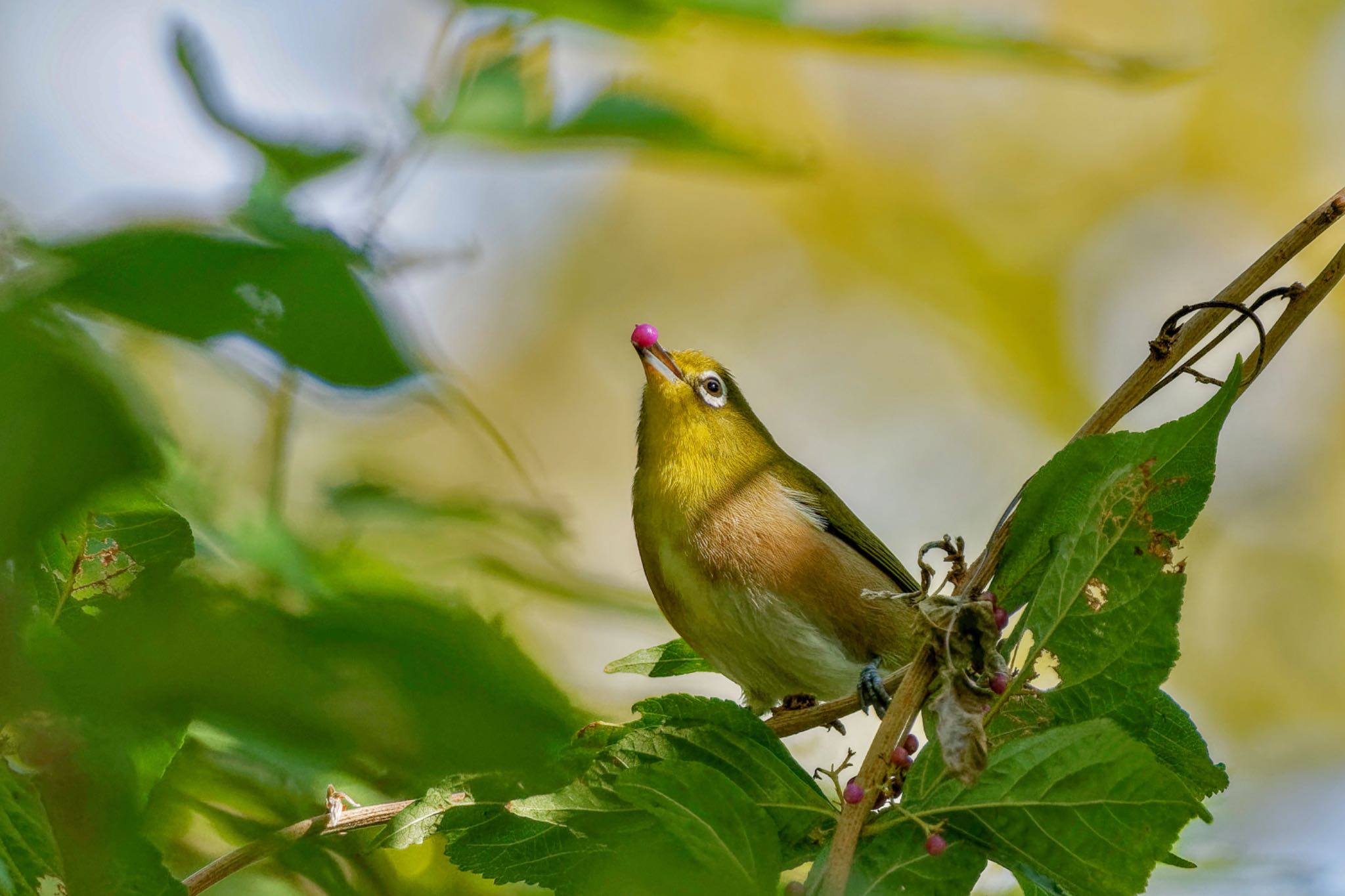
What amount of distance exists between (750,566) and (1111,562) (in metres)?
2.42

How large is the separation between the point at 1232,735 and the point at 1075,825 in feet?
29.1

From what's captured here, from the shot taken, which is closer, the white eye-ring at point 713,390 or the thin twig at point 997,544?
the thin twig at point 997,544

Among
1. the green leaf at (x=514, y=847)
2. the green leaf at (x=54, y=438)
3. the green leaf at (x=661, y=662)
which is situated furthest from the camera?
the green leaf at (x=661, y=662)

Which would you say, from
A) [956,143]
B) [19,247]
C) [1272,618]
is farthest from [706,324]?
[19,247]

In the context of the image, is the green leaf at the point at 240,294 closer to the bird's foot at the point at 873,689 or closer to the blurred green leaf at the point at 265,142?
the blurred green leaf at the point at 265,142

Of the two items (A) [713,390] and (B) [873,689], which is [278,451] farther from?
(A) [713,390]

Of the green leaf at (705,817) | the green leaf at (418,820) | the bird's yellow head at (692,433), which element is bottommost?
the green leaf at (418,820)

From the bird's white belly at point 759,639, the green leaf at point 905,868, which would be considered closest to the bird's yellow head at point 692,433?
the bird's white belly at point 759,639

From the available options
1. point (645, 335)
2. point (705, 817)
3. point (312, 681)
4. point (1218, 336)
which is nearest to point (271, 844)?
point (705, 817)

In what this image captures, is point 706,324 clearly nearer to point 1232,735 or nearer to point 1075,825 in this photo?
point 1232,735

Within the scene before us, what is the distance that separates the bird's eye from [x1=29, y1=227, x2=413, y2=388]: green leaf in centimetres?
383

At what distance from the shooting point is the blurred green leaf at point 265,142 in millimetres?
1377

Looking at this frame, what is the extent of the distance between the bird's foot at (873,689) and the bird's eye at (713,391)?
1.16 m

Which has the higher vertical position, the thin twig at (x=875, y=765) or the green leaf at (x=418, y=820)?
the thin twig at (x=875, y=765)
